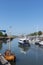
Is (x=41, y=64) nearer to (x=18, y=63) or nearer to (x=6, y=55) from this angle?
(x=18, y=63)

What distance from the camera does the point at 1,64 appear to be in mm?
26984

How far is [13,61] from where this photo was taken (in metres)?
34.3

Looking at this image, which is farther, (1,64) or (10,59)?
(10,59)

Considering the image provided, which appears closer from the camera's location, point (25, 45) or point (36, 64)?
point (36, 64)

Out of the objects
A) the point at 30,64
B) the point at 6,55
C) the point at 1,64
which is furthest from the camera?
the point at 6,55

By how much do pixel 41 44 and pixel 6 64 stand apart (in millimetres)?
46662

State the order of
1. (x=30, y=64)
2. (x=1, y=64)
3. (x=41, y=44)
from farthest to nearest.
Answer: (x=41, y=44) → (x=30, y=64) → (x=1, y=64)

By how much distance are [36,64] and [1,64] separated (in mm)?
8599

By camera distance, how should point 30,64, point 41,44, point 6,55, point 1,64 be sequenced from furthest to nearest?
point 41,44 → point 6,55 → point 30,64 → point 1,64

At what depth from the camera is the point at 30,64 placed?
32812 mm

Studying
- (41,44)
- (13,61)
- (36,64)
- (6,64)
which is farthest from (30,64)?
(41,44)

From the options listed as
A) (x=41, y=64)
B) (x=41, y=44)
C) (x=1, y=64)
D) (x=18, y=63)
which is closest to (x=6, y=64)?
(x=1, y=64)

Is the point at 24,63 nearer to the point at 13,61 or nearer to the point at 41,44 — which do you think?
the point at 13,61

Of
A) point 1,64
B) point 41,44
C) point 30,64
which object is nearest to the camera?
point 1,64
